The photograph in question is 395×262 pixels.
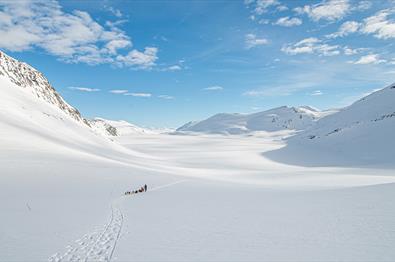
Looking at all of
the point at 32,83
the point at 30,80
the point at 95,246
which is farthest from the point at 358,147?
the point at 30,80

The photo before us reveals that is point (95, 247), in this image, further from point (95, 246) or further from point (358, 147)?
point (358, 147)

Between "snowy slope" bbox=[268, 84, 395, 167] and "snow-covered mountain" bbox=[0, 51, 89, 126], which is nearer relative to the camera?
"snowy slope" bbox=[268, 84, 395, 167]

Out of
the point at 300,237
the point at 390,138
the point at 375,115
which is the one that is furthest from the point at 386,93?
the point at 300,237

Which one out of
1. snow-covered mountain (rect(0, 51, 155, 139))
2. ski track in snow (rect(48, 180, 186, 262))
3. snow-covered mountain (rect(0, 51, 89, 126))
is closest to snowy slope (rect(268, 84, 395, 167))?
ski track in snow (rect(48, 180, 186, 262))

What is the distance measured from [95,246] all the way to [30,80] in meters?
113

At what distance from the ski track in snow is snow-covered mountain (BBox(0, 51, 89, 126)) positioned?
95.5 metres

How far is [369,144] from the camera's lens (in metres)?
86.3

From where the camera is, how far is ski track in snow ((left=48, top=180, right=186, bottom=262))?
9.53 metres

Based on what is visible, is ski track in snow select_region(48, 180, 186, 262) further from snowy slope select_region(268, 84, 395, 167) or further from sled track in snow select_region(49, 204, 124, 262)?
snowy slope select_region(268, 84, 395, 167)

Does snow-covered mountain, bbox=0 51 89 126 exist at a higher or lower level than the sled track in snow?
higher

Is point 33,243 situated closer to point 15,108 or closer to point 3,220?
point 3,220

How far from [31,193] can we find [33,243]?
9.79 metres

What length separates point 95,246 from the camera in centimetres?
1059

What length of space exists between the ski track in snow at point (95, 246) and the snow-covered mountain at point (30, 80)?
95.5 meters
